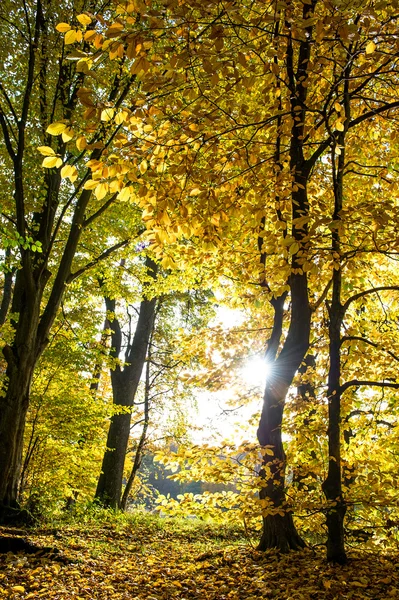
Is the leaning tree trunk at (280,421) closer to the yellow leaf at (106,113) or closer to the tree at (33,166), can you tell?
the yellow leaf at (106,113)

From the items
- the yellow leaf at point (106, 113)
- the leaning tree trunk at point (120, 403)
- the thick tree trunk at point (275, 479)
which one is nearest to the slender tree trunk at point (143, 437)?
the leaning tree trunk at point (120, 403)

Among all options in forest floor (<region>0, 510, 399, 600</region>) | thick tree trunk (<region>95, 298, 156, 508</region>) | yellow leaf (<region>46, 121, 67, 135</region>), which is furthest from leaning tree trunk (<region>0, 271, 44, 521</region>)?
yellow leaf (<region>46, 121, 67, 135</region>)

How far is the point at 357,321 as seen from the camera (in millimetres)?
6504

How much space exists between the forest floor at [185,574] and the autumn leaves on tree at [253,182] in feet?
1.18

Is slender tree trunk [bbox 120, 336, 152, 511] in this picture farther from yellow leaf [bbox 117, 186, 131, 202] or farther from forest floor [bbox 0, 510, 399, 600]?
yellow leaf [bbox 117, 186, 131, 202]

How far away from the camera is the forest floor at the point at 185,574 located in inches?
137

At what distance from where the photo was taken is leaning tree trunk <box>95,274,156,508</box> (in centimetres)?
1040

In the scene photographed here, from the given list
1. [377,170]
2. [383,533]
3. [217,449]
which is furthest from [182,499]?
[377,170]

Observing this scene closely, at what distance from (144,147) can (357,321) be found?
4862 mm

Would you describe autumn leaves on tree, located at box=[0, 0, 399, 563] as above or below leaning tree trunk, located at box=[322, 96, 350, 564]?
above

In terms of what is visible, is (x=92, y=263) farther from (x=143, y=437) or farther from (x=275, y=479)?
(x=143, y=437)

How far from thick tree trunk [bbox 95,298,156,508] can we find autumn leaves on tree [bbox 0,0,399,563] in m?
2.69

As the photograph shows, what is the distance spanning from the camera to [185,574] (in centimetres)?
439

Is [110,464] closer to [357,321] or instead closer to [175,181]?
[357,321]
